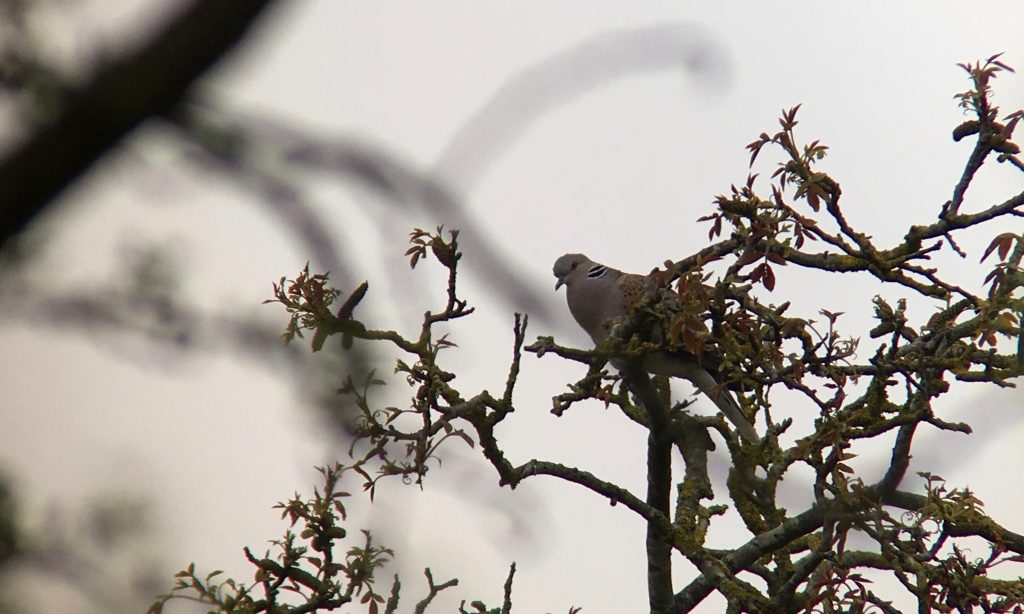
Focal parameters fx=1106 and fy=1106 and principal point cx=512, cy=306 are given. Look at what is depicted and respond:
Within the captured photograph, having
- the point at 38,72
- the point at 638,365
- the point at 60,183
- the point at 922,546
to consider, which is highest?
the point at 638,365

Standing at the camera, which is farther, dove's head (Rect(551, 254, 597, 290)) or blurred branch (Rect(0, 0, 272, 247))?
dove's head (Rect(551, 254, 597, 290))

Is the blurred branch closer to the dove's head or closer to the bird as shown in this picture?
the bird

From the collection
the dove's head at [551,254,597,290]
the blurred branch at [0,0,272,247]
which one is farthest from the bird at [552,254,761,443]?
the blurred branch at [0,0,272,247]

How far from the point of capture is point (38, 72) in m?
1.14

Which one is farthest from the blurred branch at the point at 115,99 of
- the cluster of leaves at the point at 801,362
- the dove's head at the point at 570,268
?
the dove's head at the point at 570,268

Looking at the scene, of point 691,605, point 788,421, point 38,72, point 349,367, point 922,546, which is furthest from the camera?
point 691,605

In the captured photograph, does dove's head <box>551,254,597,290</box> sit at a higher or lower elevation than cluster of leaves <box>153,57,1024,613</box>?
higher

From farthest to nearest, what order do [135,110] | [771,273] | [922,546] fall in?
1. [922,546]
2. [771,273]
3. [135,110]

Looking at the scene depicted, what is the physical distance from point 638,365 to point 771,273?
59 cm

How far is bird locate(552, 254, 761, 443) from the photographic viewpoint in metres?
4.94

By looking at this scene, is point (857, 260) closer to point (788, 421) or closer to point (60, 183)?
point (788, 421)

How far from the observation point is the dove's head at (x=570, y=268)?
6695 millimetres

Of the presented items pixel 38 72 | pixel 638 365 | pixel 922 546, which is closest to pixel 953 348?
pixel 922 546

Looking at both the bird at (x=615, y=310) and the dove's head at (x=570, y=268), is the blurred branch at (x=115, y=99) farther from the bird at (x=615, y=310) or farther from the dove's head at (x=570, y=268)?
the dove's head at (x=570, y=268)
